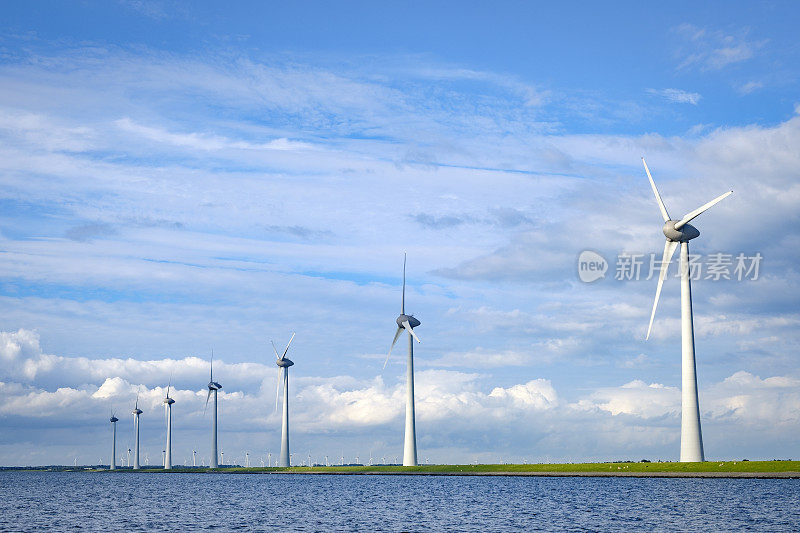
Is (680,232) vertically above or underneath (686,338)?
above

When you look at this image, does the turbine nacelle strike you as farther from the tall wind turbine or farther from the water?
the water

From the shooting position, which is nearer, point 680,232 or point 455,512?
point 455,512

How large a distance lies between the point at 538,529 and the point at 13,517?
64011 mm

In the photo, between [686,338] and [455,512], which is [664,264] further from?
[455,512]

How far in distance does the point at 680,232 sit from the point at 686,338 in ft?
60.9

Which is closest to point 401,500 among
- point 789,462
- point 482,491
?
point 482,491

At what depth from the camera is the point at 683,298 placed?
147250 millimetres

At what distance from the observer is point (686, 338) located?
146250mm

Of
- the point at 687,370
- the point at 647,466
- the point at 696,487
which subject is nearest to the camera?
the point at 696,487

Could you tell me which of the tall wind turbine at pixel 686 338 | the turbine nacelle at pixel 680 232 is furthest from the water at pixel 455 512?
the turbine nacelle at pixel 680 232

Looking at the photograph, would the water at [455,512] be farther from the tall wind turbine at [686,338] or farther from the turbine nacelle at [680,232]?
the turbine nacelle at [680,232]

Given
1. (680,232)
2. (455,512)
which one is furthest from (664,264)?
(455,512)

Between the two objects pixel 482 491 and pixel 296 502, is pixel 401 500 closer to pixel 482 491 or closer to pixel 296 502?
pixel 296 502

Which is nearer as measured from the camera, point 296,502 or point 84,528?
point 84,528
